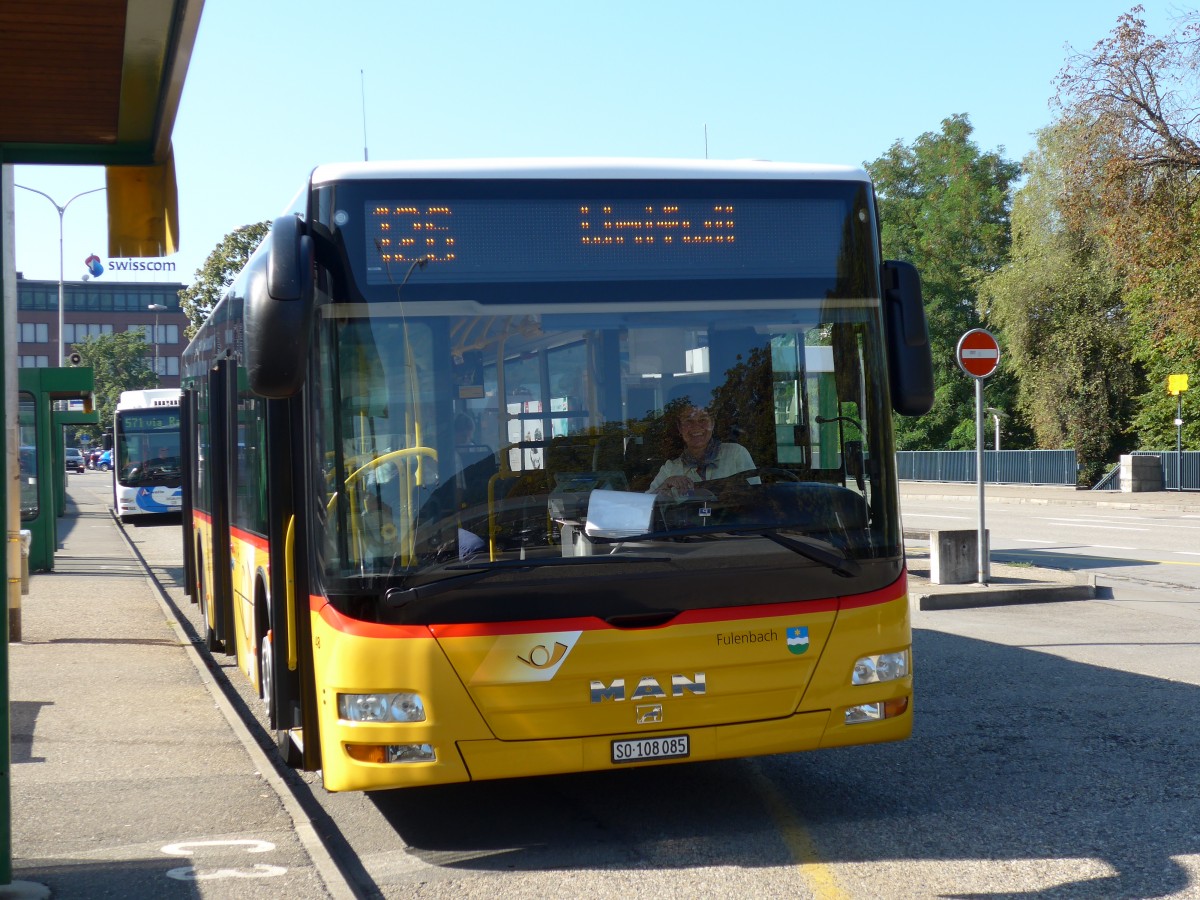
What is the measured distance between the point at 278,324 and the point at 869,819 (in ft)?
10.7

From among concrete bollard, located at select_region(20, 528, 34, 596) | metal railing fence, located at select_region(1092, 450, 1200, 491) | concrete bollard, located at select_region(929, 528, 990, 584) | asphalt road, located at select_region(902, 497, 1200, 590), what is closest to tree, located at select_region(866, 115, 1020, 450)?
metal railing fence, located at select_region(1092, 450, 1200, 491)

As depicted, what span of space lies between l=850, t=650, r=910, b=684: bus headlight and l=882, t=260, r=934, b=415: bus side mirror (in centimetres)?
105

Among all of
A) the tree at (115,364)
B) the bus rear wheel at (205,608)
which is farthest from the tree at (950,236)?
the bus rear wheel at (205,608)

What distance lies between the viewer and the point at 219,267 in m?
45.4

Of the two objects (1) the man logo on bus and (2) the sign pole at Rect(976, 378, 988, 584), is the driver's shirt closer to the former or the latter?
(1) the man logo on bus

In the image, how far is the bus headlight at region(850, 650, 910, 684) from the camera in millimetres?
5867

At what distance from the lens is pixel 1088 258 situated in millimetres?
53344

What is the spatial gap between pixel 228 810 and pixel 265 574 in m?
1.44

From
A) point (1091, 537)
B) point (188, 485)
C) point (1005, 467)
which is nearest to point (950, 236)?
point (1005, 467)

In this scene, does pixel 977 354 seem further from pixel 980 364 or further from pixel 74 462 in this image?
pixel 74 462

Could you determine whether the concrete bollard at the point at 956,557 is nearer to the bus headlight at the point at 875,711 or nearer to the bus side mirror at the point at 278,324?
the bus headlight at the point at 875,711

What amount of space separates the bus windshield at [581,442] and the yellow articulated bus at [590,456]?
1 centimetres

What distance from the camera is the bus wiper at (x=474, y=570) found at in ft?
17.5

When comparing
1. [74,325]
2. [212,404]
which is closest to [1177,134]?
[212,404]
